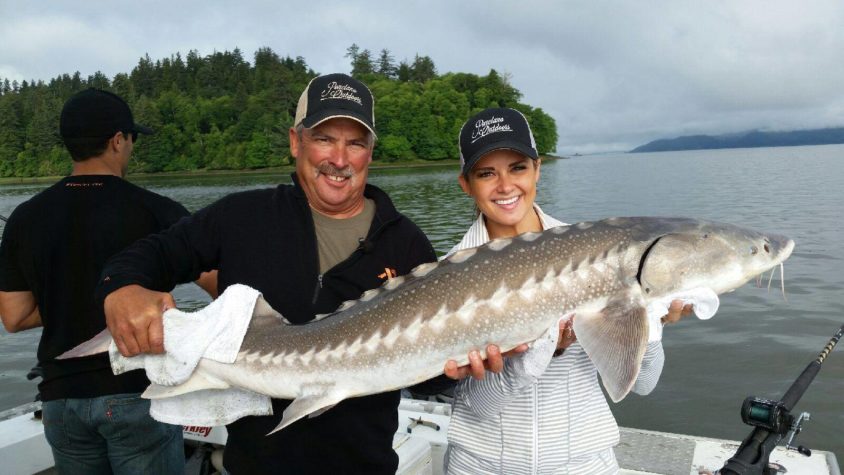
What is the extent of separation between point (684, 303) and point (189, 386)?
5.74 feet

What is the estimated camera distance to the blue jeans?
8.66 ft

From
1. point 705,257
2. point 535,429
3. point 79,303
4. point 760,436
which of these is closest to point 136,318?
point 79,303

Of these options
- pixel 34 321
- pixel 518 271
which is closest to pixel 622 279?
pixel 518 271

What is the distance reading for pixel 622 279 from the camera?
209 centimetres

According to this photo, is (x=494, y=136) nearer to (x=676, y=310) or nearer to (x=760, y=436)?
(x=676, y=310)

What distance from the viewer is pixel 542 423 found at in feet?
7.04

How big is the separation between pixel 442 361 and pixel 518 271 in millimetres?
408

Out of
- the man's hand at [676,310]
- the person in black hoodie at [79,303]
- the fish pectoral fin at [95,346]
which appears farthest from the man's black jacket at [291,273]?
the man's hand at [676,310]

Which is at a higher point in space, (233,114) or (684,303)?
(233,114)

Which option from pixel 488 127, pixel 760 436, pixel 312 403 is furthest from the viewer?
pixel 760 436

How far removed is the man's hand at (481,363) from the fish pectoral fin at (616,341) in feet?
0.71

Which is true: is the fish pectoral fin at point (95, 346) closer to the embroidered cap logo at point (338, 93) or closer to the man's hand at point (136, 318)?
the man's hand at point (136, 318)

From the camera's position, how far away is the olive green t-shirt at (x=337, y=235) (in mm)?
2268

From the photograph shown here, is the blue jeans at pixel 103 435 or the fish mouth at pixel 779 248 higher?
the fish mouth at pixel 779 248
